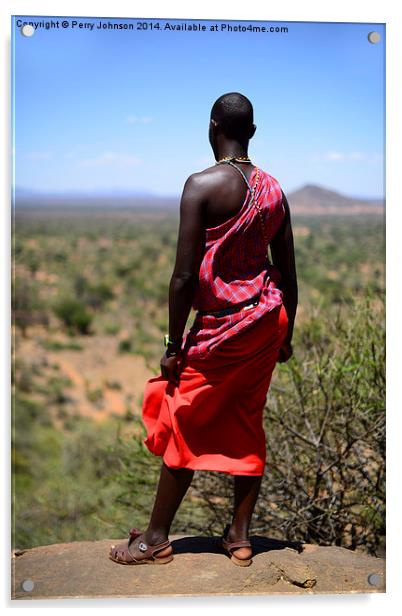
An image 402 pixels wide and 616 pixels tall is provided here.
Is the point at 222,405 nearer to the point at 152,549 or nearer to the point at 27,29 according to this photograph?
the point at 152,549

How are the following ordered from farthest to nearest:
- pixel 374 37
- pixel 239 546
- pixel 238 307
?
pixel 374 37
pixel 239 546
pixel 238 307

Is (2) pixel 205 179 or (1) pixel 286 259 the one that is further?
(1) pixel 286 259

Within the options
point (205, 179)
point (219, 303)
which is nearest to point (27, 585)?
point (219, 303)

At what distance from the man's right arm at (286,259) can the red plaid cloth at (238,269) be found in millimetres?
77

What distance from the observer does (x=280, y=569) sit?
3.54m

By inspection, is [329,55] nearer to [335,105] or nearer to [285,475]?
[335,105]

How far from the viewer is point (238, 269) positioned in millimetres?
3258

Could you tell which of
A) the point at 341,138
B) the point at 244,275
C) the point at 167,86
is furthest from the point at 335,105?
the point at 244,275

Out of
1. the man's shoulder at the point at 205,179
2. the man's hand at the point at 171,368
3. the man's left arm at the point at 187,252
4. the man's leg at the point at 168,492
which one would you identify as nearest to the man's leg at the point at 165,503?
the man's leg at the point at 168,492

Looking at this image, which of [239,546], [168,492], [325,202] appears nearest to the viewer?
[168,492]

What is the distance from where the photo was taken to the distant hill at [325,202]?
517 cm

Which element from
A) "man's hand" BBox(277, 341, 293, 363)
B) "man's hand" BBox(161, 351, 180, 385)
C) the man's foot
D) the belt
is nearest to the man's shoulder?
the belt

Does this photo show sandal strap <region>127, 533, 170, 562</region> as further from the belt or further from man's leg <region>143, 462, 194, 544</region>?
the belt

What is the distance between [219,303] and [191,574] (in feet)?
3.61
